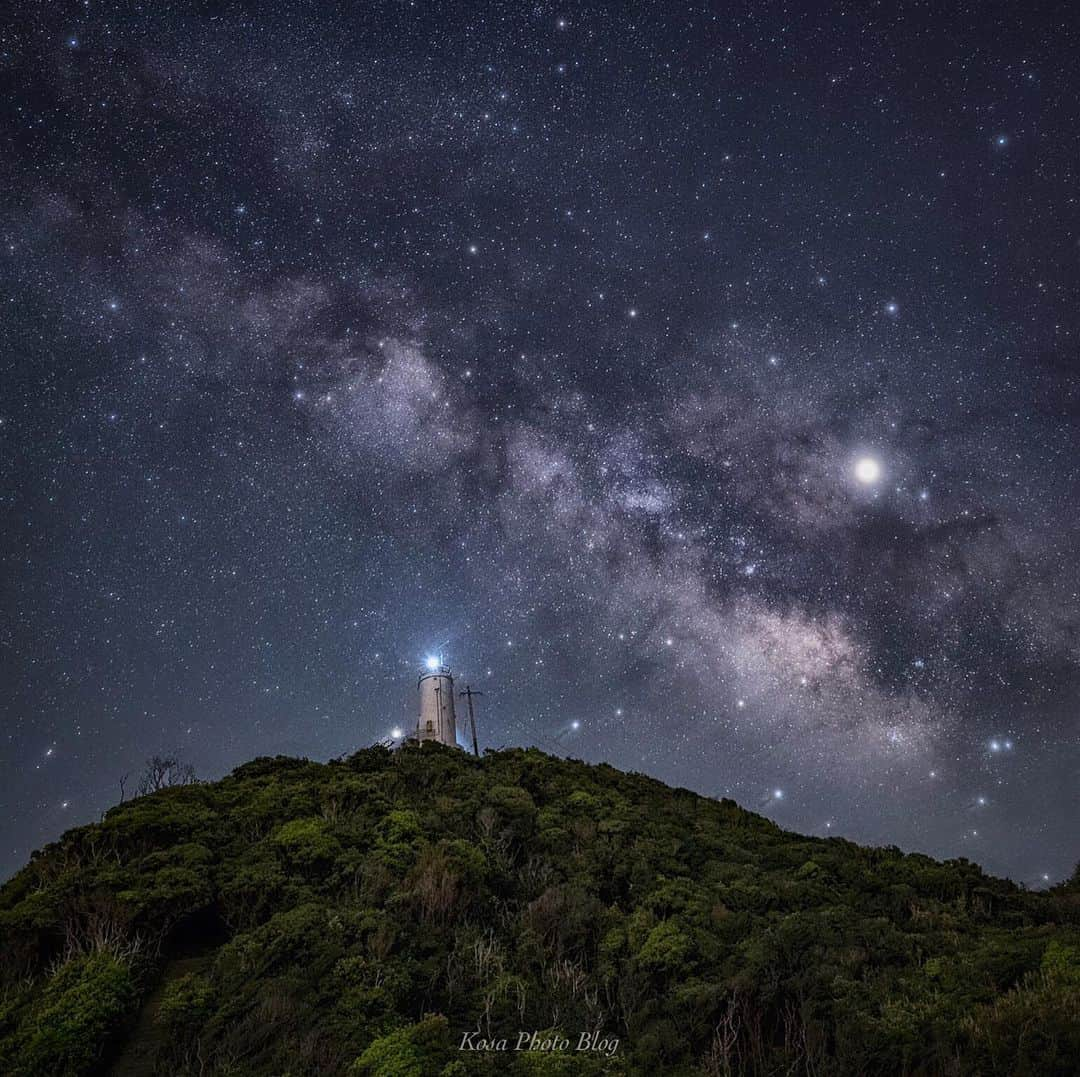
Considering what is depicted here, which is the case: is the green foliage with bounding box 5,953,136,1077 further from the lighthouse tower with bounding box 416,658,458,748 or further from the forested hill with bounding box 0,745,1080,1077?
the lighthouse tower with bounding box 416,658,458,748

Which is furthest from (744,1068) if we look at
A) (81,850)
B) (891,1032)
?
(81,850)

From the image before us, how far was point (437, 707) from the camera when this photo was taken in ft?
99.5

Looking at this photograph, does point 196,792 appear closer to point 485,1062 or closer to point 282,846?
point 282,846

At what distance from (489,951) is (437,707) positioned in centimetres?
2200

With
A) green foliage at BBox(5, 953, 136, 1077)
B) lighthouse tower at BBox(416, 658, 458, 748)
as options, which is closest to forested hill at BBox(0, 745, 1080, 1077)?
green foliage at BBox(5, 953, 136, 1077)

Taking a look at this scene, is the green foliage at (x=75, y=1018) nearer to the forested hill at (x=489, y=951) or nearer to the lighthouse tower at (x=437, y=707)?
the forested hill at (x=489, y=951)

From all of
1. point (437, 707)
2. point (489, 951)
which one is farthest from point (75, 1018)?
point (437, 707)

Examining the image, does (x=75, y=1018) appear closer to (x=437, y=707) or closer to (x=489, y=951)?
(x=489, y=951)

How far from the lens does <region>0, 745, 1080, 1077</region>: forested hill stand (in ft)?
21.9

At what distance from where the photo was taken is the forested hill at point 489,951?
21.9 ft

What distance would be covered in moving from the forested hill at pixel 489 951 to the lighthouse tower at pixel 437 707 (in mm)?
16247

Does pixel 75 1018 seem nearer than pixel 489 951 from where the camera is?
Yes

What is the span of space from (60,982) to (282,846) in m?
3.78

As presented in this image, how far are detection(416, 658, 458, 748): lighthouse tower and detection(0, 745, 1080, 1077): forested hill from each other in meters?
16.2
